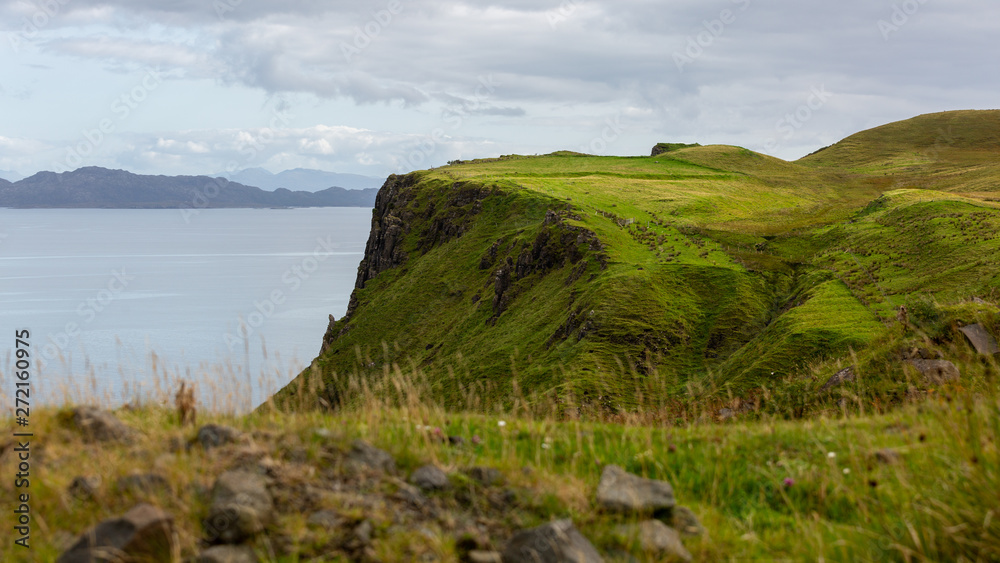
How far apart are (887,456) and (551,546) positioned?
4363mm

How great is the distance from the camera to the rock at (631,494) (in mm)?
6586

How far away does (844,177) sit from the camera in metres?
124

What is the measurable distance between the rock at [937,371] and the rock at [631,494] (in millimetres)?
10174

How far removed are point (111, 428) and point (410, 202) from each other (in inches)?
4427

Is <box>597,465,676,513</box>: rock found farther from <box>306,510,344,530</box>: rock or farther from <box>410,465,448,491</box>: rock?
<box>306,510,344,530</box>: rock

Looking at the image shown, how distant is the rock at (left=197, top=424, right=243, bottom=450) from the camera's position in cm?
727

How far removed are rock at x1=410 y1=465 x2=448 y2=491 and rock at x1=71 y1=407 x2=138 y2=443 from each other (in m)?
3.28

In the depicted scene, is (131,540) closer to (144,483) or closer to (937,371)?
(144,483)

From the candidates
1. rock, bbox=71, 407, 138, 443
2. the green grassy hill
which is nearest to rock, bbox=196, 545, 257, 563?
rock, bbox=71, 407, 138, 443

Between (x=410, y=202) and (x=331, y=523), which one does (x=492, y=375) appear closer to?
(x=331, y=523)

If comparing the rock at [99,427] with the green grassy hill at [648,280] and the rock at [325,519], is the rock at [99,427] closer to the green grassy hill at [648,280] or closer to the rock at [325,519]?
the green grassy hill at [648,280]

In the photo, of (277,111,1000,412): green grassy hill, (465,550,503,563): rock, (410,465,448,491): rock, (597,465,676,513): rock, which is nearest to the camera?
(465,550,503,563): rock

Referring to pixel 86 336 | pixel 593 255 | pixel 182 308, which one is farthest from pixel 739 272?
pixel 182 308

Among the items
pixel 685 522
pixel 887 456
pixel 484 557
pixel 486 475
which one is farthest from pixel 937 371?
pixel 484 557
